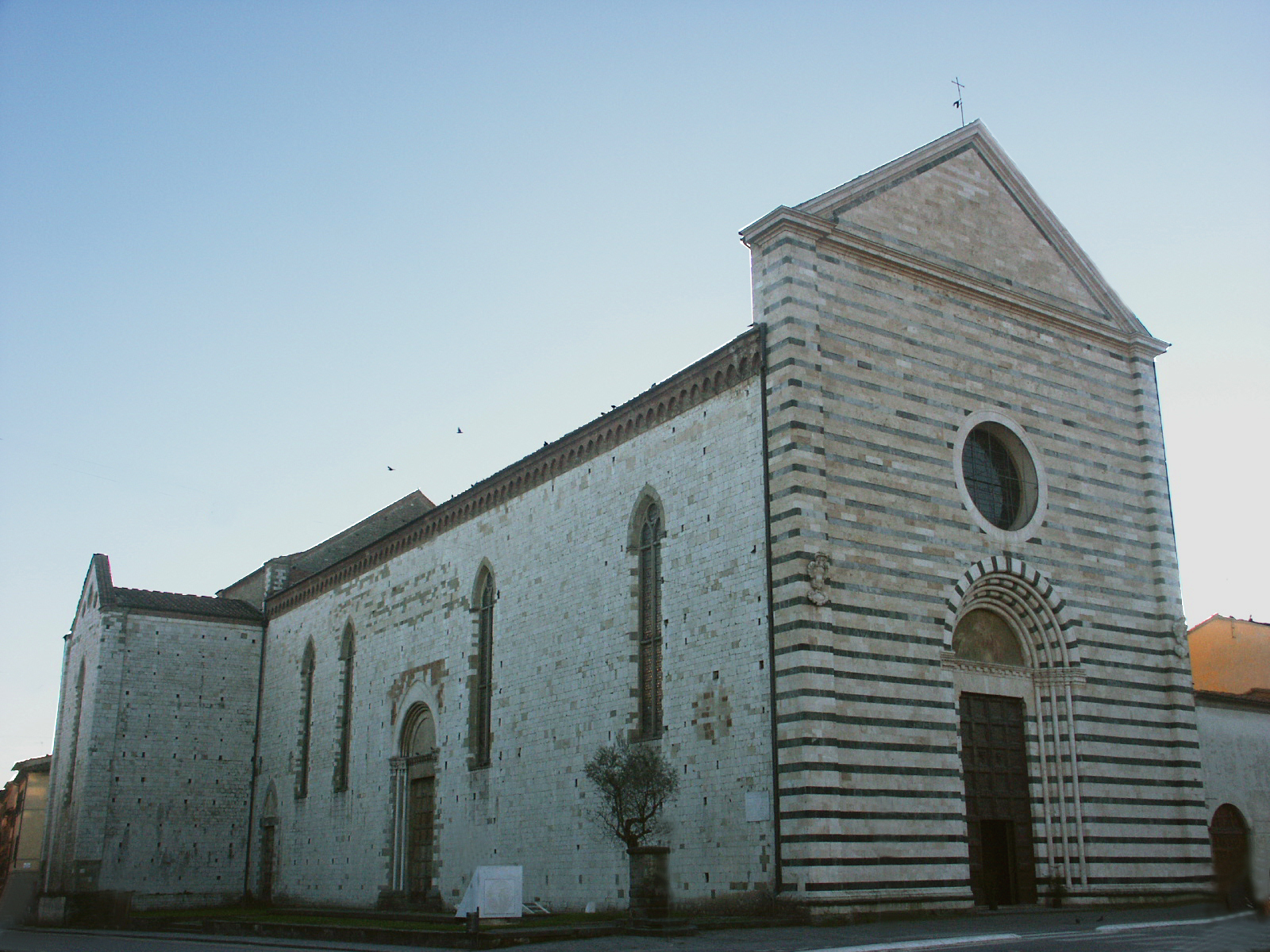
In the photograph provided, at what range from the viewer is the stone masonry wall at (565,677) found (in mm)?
19484

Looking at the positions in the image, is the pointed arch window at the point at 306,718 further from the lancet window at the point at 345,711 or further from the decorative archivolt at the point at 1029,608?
the decorative archivolt at the point at 1029,608

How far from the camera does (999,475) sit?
22219 millimetres

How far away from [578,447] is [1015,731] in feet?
33.4

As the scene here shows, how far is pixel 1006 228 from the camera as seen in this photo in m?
23.9

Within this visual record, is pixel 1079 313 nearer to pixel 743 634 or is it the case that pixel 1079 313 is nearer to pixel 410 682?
pixel 743 634

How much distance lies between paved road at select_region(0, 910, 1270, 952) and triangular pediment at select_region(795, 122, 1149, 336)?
11.4 meters

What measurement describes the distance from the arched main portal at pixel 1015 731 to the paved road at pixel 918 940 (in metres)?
1.40

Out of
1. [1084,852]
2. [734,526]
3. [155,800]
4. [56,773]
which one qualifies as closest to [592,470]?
[734,526]

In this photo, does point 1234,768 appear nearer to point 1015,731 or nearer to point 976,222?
point 1015,731

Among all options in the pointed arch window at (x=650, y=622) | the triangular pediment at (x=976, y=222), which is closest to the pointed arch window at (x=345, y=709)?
the pointed arch window at (x=650, y=622)

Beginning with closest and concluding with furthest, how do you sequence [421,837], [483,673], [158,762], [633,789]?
[633,789], [483,673], [421,837], [158,762]

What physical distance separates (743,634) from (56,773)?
97.0 feet

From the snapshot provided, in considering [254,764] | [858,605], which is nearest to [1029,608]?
[858,605]

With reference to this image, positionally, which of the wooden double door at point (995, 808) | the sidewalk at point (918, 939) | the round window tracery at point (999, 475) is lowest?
the sidewalk at point (918, 939)
